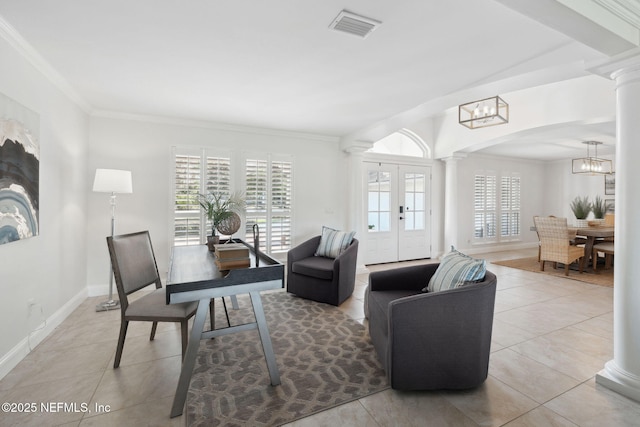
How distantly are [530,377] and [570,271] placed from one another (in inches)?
175

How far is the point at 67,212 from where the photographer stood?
3.32 metres

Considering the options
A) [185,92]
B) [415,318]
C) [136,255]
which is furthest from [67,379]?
[185,92]

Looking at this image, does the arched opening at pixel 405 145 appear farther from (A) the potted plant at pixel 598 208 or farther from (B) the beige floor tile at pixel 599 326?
(A) the potted plant at pixel 598 208

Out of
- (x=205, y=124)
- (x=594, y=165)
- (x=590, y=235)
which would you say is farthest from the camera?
(x=594, y=165)

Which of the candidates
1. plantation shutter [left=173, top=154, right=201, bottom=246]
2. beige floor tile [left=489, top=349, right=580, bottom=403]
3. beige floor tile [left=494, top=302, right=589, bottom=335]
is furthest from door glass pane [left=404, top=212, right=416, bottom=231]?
plantation shutter [left=173, top=154, right=201, bottom=246]

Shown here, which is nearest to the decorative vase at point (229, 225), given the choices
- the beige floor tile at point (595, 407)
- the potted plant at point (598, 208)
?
the beige floor tile at point (595, 407)

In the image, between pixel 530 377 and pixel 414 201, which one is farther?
pixel 414 201

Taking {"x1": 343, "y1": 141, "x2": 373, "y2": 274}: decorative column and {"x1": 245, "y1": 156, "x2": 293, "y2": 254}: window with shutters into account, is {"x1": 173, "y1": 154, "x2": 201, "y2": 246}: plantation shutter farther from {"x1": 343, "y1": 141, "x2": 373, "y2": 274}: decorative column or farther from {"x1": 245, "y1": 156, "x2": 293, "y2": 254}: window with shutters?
{"x1": 343, "y1": 141, "x2": 373, "y2": 274}: decorative column

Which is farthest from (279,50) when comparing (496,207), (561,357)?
(496,207)

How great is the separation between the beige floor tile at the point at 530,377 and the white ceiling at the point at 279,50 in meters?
2.33

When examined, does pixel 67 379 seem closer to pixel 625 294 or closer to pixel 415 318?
pixel 415 318

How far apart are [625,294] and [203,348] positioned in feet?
10.3

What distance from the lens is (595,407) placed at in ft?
6.08

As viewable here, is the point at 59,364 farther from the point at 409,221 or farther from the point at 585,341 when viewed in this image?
the point at 409,221
